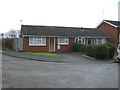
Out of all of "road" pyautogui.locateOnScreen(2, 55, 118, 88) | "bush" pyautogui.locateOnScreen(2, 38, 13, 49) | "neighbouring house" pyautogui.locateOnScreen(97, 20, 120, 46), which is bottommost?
"road" pyautogui.locateOnScreen(2, 55, 118, 88)

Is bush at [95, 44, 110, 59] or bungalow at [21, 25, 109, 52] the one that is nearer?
bush at [95, 44, 110, 59]

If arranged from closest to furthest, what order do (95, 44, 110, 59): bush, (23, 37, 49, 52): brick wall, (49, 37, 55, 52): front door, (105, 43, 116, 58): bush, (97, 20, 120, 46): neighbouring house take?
(95, 44, 110, 59): bush, (105, 43, 116, 58): bush, (23, 37, 49, 52): brick wall, (49, 37, 55, 52): front door, (97, 20, 120, 46): neighbouring house

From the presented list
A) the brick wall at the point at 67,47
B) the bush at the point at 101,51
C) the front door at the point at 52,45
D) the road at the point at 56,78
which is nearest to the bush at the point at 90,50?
the bush at the point at 101,51

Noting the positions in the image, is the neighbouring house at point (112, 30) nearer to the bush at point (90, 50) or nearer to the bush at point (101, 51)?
the bush at point (90, 50)

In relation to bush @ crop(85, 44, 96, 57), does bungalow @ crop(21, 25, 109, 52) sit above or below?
above

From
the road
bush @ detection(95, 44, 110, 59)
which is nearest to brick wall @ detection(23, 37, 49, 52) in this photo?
bush @ detection(95, 44, 110, 59)

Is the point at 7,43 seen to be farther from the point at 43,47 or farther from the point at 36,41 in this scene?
the point at 43,47

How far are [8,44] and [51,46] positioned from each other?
7.17 metres

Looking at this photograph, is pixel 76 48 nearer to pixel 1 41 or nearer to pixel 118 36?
pixel 118 36

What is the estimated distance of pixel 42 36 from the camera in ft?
87.8

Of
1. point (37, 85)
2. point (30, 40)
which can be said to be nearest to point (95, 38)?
point (30, 40)

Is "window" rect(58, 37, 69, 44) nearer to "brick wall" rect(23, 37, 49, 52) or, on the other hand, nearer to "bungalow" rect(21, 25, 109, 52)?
"bungalow" rect(21, 25, 109, 52)

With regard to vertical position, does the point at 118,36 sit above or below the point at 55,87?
above

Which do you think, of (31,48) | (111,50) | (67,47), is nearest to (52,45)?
(67,47)
